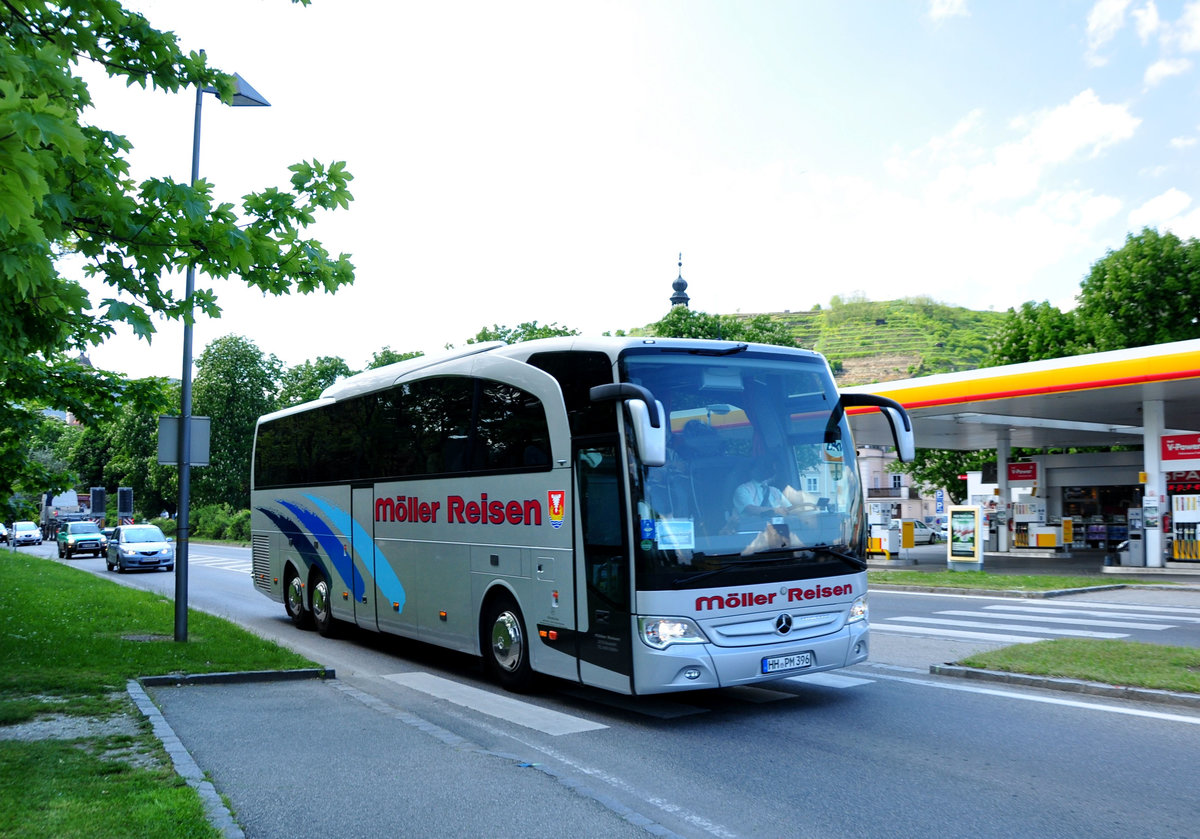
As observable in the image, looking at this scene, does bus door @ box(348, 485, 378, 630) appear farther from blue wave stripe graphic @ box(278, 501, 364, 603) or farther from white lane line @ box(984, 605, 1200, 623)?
white lane line @ box(984, 605, 1200, 623)

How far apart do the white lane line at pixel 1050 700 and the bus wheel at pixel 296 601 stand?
9.51 meters

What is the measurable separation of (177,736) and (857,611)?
579 centimetres

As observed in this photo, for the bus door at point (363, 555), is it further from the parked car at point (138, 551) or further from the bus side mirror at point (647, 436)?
the parked car at point (138, 551)

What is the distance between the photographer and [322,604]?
15.2 metres

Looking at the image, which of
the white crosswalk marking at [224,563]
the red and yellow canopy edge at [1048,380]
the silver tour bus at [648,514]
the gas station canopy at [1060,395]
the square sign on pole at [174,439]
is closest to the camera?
the silver tour bus at [648,514]

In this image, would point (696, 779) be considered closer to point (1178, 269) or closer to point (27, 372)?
point (27, 372)

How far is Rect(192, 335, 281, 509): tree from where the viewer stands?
222 feet

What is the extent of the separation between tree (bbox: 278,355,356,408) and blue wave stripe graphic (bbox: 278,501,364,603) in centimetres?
5765

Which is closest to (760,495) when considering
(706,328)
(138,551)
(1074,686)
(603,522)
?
(603,522)

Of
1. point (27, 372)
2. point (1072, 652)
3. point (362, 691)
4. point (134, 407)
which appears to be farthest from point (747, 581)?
point (134, 407)

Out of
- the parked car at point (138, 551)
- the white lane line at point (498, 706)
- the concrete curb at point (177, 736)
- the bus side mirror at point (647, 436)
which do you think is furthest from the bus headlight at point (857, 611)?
the parked car at point (138, 551)

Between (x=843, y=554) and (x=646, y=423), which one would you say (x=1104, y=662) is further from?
(x=646, y=423)

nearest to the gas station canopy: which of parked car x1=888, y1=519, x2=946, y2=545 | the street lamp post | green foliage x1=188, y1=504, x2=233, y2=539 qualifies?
the street lamp post

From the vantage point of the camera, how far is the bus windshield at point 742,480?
8.09m
